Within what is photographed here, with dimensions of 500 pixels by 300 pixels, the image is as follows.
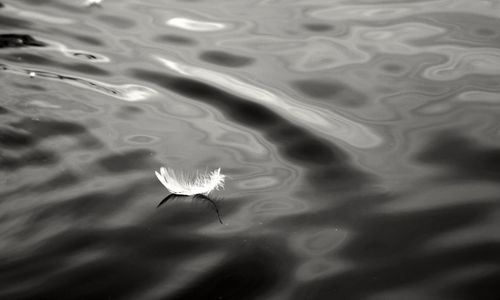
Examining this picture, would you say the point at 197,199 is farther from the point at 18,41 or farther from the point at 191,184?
the point at 18,41

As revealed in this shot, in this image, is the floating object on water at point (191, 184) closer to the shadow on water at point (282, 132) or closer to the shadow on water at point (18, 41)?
the shadow on water at point (282, 132)

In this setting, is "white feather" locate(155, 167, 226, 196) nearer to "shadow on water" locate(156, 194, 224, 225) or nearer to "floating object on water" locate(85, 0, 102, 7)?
"shadow on water" locate(156, 194, 224, 225)

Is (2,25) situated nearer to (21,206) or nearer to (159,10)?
(159,10)

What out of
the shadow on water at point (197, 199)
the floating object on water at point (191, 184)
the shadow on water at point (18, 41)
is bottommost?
the shadow on water at point (18, 41)

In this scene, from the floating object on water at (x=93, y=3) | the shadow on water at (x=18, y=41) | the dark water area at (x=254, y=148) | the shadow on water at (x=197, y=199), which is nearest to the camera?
the dark water area at (x=254, y=148)

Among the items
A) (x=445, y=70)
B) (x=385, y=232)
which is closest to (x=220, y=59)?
(x=445, y=70)

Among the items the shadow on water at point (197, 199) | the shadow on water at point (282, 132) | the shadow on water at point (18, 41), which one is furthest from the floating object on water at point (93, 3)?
the shadow on water at point (197, 199)

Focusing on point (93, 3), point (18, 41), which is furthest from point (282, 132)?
point (93, 3)
